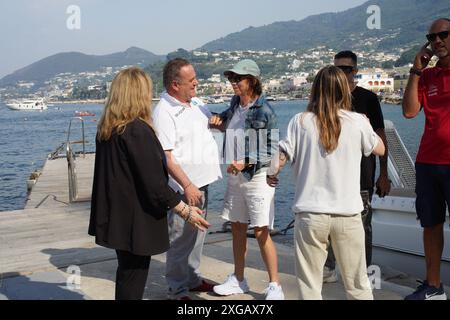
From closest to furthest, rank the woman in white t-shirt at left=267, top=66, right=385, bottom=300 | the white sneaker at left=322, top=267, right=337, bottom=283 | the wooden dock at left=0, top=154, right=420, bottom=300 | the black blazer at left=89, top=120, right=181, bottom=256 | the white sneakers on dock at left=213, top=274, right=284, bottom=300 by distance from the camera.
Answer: the black blazer at left=89, top=120, right=181, bottom=256, the woman in white t-shirt at left=267, top=66, right=385, bottom=300, the white sneakers on dock at left=213, top=274, right=284, bottom=300, the wooden dock at left=0, top=154, right=420, bottom=300, the white sneaker at left=322, top=267, right=337, bottom=283

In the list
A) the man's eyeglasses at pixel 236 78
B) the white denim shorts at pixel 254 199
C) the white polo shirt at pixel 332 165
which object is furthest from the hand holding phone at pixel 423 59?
the white denim shorts at pixel 254 199

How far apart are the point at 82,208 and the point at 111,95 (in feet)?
21.8

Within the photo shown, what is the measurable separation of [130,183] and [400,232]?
13.4 feet

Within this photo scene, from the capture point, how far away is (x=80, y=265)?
533cm

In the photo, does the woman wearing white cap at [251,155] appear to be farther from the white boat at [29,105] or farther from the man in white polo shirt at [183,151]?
the white boat at [29,105]

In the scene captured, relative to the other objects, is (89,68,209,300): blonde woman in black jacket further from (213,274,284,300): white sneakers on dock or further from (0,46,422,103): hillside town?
(0,46,422,103): hillside town

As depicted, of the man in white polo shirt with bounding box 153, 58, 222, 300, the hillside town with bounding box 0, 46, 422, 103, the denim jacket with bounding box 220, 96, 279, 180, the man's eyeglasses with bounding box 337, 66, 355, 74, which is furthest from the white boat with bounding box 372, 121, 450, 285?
the hillside town with bounding box 0, 46, 422, 103

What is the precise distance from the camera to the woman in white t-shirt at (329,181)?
3.21m

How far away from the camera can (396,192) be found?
20.8 ft

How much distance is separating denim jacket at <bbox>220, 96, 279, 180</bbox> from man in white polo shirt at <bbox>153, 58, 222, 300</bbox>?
0.36m

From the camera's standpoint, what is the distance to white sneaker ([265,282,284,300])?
4109 millimetres

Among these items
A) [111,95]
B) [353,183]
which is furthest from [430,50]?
[111,95]

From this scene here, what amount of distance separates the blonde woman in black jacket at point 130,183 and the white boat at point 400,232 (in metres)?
3.67
